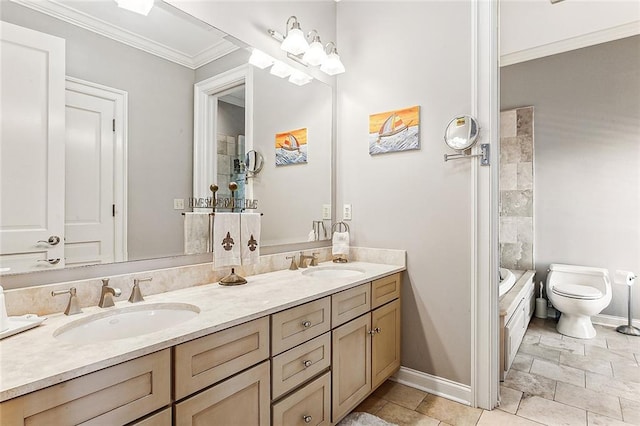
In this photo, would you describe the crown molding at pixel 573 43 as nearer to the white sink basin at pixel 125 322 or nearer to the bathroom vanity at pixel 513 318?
the bathroom vanity at pixel 513 318

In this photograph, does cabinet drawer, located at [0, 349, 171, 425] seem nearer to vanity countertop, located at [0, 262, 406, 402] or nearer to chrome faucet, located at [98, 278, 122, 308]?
vanity countertop, located at [0, 262, 406, 402]

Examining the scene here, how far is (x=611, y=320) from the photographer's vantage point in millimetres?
3215

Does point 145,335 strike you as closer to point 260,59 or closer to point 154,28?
point 154,28

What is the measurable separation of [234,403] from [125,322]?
1.63ft

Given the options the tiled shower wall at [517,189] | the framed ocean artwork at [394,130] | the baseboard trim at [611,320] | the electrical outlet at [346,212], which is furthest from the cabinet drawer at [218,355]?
the baseboard trim at [611,320]

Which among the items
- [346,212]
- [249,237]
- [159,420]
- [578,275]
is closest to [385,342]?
[346,212]

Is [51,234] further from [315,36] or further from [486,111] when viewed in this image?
[486,111]

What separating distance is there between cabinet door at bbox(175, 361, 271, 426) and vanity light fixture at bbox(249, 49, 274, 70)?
164 centimetres

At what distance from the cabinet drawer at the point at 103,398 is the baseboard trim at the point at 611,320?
13.0 ft

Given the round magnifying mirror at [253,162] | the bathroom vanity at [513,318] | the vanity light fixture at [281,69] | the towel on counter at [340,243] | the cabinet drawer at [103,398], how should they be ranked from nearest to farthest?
the cabinet drawer at [103,398] < the round magnifying mirror at [253,162] < the vanity light fixture at [281,69] < the bathroom vanity at [513,318] < the towel on counter at [340,243]

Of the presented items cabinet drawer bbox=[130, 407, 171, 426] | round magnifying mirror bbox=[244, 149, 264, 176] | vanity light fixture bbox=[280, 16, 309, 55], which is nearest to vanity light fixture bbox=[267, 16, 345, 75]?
vanity light fixture bbox=[280, 16, 309, 55]

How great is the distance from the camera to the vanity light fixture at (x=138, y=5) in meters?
1.40

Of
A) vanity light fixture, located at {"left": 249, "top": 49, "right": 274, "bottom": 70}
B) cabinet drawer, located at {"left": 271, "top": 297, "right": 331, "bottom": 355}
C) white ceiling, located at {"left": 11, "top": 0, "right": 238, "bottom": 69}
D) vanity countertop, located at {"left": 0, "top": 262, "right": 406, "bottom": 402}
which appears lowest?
cabinet drawer, located at {"left": 271, "top": 297, "right": 331, "bottom": 355}

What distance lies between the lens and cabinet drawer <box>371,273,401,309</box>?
1912 mm
